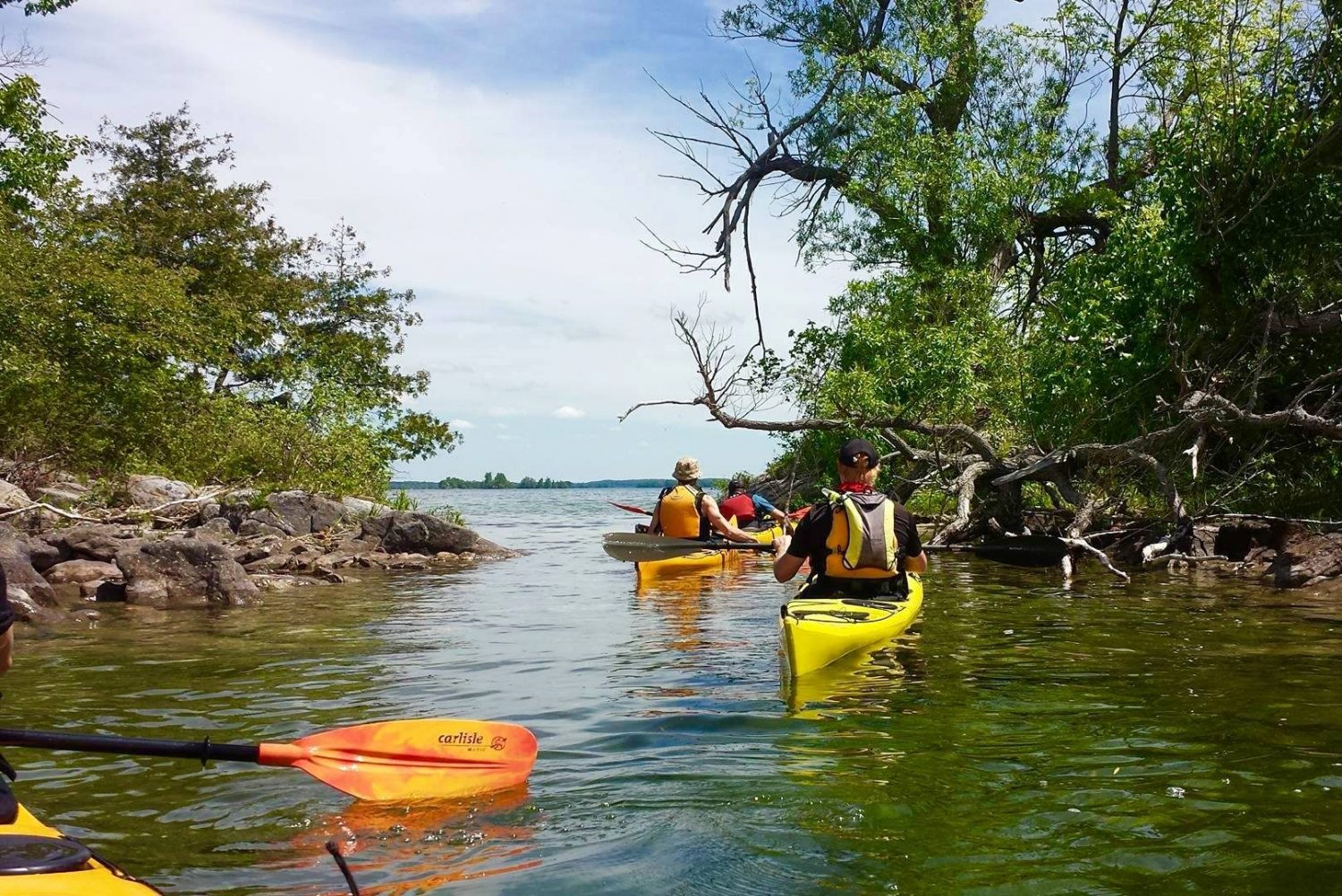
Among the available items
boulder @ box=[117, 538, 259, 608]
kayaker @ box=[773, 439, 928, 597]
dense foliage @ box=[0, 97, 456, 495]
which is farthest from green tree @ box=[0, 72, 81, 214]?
kayaker @ box=[773, 439, 928, 597]

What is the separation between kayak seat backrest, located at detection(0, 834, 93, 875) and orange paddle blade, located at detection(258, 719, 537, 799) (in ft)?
5.84

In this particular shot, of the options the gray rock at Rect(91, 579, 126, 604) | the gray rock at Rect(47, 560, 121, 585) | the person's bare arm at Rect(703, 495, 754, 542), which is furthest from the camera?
the person's bare arm at Rect(703, 495, 754, 542)

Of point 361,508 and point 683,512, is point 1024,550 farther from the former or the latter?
point 361,508

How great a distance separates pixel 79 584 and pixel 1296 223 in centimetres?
1468

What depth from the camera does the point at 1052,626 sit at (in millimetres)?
9938

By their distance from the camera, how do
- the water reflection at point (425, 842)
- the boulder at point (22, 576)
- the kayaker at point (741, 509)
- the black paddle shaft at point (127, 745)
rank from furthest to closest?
the kayaker at point (741, 509) < the boulder at point (22, 576) < the water reflection at point (425, 842) < the black paddle shaft at point (127, 745)

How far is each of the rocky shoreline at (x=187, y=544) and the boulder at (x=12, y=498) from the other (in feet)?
0.04

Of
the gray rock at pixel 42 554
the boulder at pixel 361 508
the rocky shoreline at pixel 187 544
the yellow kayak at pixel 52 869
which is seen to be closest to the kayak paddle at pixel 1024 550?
the rocky shoreline at pixel 187 544

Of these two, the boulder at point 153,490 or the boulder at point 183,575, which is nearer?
the boulder at point 183,575

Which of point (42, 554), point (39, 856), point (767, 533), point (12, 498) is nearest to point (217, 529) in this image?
point (12, 498)

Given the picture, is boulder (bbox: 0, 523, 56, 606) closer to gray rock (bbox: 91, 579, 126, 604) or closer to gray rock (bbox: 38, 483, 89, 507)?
gray rock (bbox: 91, 579, 126, 604)

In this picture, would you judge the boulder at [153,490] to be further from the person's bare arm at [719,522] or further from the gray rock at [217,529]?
the person's bare arm at [719,522]

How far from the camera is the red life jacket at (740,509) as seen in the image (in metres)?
16.3

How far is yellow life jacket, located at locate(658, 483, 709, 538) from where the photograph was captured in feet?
46.0
